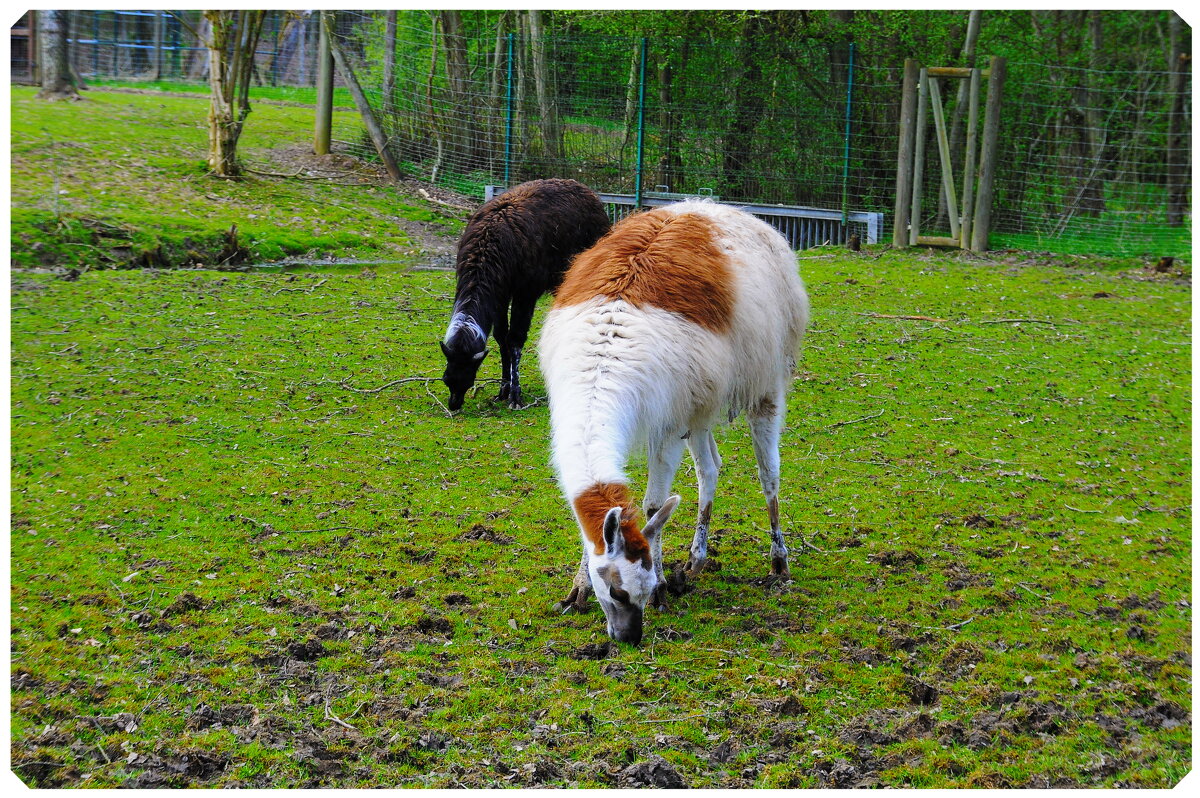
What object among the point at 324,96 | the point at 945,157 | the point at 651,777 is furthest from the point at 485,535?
the point at 324,96

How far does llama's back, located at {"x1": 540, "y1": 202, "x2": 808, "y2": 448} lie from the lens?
4145 millimetres

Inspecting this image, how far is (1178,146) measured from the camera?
50.0 feet

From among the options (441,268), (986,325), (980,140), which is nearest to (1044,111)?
(980,140)

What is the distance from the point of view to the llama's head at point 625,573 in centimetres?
382

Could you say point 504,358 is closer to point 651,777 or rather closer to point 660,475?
point 660,475

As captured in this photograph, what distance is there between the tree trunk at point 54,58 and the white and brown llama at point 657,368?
47.5 feet

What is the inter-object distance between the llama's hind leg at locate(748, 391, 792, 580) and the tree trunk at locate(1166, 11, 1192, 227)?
12041 mm

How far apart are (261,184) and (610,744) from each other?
11.5 metres

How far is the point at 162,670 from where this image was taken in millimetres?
3896

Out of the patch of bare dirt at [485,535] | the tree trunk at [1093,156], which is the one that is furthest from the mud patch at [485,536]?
the tree trunk at [1093,156]

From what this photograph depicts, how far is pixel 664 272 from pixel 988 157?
33.9ft

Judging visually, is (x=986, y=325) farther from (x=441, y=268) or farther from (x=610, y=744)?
(x=610, y=744)

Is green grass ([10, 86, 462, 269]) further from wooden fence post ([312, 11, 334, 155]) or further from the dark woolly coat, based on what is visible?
the dark woolly coat

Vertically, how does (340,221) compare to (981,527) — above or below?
above
